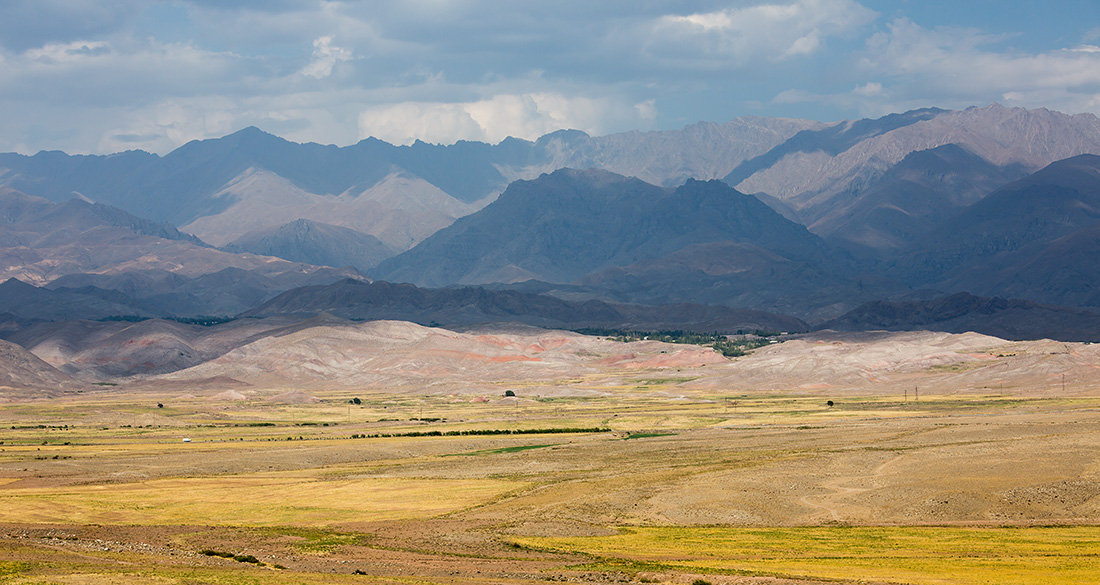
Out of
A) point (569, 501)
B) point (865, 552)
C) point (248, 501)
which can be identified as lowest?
point (569, 501)

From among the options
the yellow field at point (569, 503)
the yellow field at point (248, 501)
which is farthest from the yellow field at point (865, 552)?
the yellow field at point (248, 501)

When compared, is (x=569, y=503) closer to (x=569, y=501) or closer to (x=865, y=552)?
(x=569, y=501)

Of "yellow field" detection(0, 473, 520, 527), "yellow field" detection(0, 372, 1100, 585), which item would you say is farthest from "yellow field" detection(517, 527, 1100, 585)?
→ "yellow field" detection(0, 473, 520, 527)

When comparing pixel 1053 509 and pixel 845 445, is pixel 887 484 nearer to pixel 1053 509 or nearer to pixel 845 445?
pixel 1053 509

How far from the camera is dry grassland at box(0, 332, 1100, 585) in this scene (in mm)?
51906

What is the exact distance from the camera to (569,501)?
74.1 meters

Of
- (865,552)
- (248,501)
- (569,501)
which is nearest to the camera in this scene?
(865,552)

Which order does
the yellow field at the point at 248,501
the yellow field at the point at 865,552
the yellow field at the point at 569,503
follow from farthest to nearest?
the yellow field at the point at 248,501
the yellow field at the point at 569,503
the yellow field at the point at 865,552

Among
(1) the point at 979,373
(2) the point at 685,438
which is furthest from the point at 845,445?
(1) the point at 979,373

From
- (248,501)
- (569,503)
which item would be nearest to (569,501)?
(569,503)

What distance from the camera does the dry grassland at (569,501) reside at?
170 feet

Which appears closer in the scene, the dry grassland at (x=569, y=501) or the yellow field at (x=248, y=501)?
the dry grassland at (x=569, y=501)

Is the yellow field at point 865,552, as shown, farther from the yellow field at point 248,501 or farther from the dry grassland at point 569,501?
the yellow field at point 248,501

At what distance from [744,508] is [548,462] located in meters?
27.1
